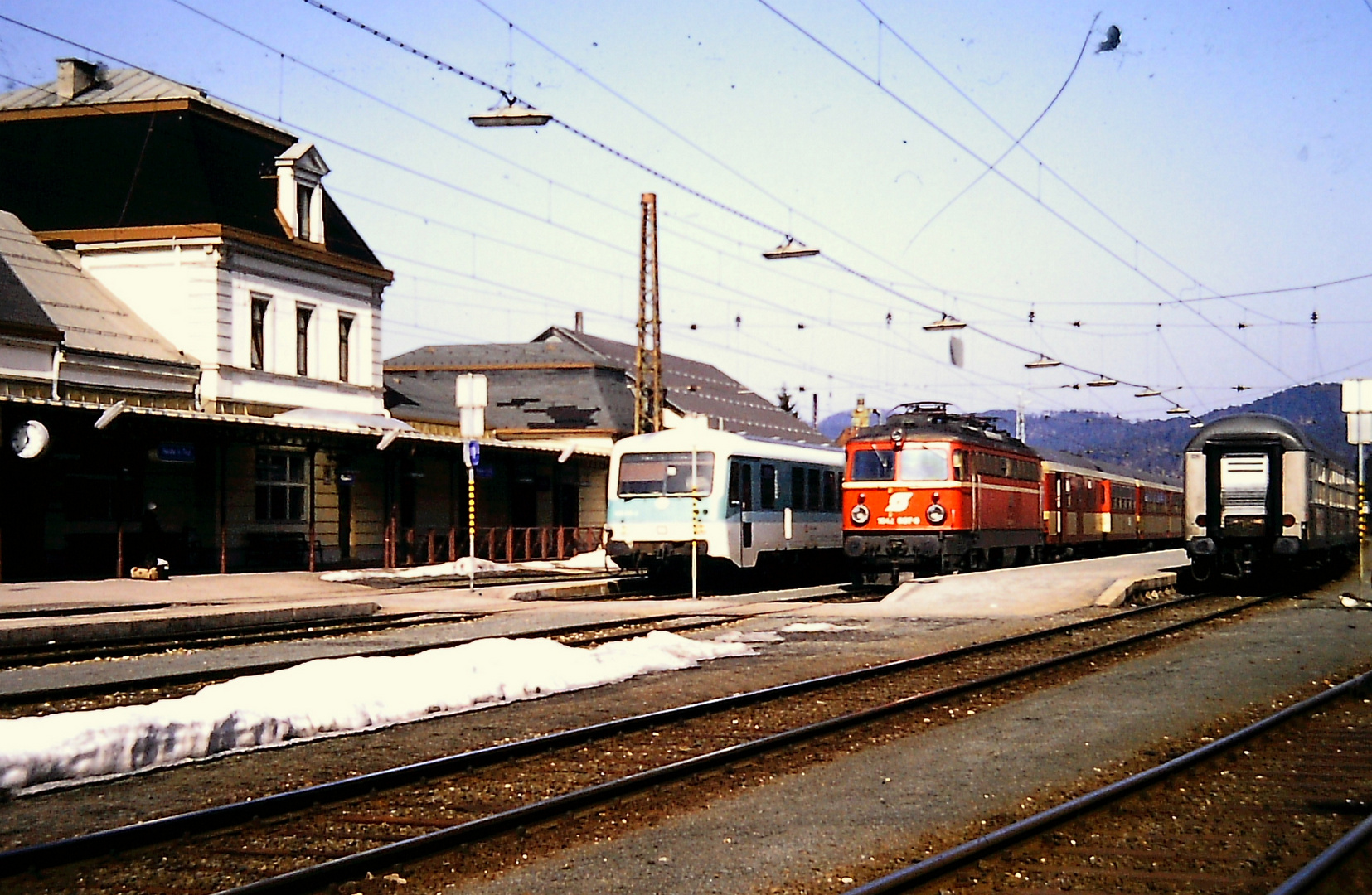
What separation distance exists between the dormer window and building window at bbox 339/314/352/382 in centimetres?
237

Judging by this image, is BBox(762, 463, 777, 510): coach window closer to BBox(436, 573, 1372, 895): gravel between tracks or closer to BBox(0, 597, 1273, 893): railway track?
BBox(436, 573, 1372, 895): gravel between tracks

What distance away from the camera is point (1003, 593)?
24.2 metres

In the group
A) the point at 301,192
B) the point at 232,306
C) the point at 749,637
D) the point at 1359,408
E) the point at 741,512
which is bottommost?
the point at 749,637

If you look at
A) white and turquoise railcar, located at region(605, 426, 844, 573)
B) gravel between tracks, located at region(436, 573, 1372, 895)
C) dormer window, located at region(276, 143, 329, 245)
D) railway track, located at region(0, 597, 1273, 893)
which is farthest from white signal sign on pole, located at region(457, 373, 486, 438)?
dormer window, located at region(276, 143, 329, 245)

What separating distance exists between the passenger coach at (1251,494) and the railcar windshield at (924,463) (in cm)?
445

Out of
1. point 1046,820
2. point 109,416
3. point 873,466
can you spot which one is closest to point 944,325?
point 873,466

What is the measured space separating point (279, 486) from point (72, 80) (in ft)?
48.0

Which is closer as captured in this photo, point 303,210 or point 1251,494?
point 1251,494

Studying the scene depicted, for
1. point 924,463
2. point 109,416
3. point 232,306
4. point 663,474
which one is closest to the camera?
point 109,416

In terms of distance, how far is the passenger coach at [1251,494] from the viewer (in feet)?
86.5

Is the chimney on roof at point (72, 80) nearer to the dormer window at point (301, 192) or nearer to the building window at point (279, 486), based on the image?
the dormer window at point (301, 192)

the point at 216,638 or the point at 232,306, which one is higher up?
the point at 232,306

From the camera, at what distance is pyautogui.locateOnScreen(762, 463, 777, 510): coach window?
28.2m

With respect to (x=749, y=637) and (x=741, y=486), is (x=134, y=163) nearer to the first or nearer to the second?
(x=741, y=486)
